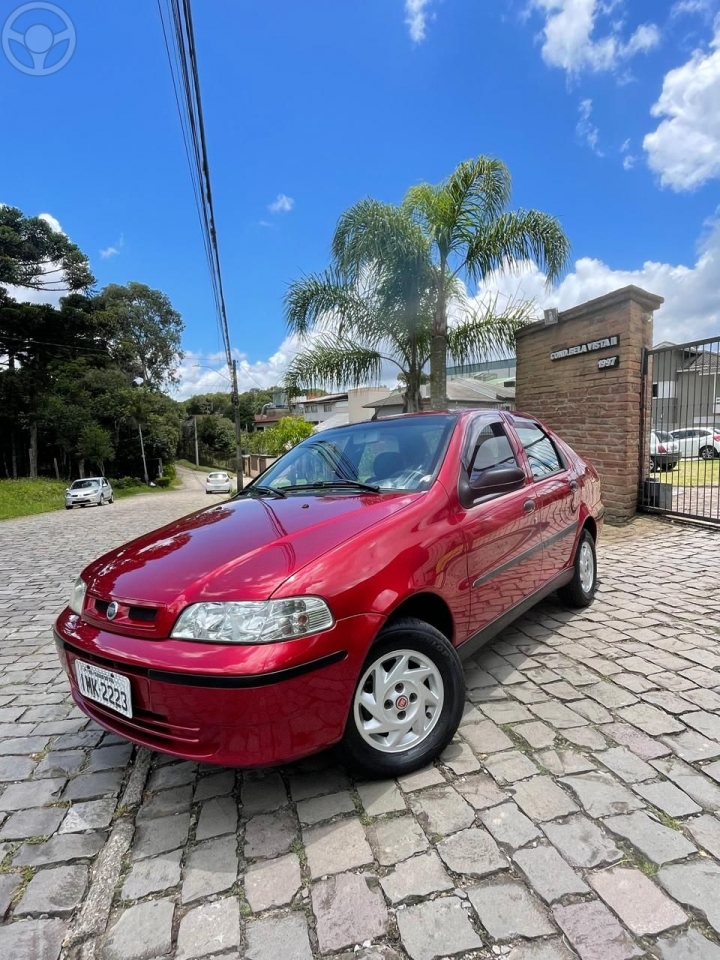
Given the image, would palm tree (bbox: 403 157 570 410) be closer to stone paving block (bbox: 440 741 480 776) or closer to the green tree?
stone paving block (bbox: 440 741 480 776)

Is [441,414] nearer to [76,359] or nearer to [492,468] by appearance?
[492,468]

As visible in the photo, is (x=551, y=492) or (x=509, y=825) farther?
(x=551, y=492)

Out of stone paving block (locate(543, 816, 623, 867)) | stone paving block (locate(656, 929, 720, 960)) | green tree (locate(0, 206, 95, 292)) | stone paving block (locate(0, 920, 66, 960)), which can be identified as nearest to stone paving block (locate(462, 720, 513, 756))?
stone paving block (locate(543, 816, 623, 867))

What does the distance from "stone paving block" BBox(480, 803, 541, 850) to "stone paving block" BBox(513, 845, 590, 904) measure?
48 mm

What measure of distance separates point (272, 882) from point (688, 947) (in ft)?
4.03

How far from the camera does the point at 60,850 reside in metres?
1.97

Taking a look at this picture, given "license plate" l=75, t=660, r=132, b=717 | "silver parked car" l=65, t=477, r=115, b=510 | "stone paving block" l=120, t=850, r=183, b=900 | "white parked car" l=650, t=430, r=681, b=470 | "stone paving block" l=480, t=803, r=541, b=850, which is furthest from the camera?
"silver parked car" l=65, t=477, r=115, b=510

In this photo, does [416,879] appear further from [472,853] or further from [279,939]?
[279,939]

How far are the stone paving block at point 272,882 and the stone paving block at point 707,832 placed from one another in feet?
4.53

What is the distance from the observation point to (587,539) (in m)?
4.27

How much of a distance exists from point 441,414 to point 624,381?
462 centimetres

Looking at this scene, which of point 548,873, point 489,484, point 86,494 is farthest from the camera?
point 86,494

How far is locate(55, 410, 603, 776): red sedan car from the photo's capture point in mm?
1836

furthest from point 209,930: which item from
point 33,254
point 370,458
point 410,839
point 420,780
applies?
point 33,254
